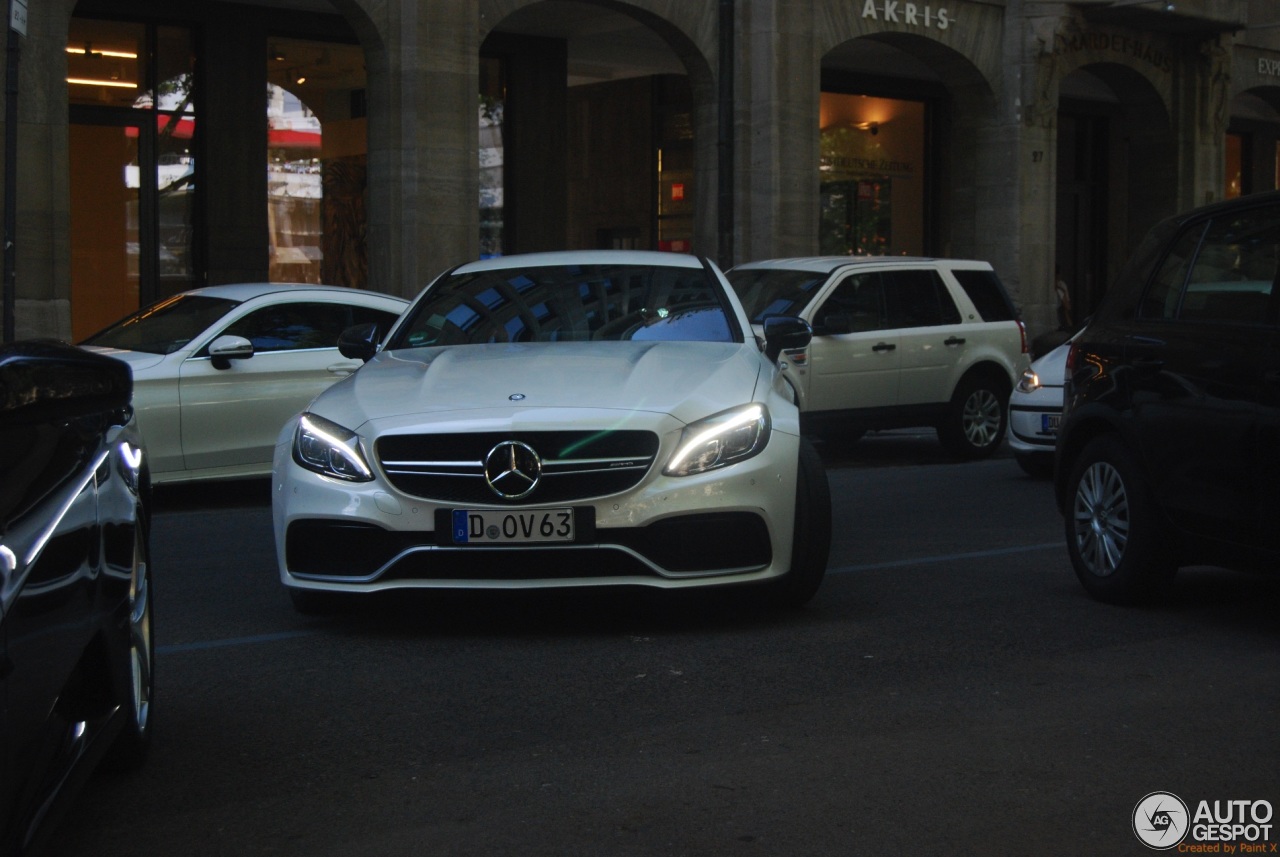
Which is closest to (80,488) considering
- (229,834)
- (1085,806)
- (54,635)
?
(54,635)

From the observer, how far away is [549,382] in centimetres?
662

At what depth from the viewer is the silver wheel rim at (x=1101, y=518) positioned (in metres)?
7.24

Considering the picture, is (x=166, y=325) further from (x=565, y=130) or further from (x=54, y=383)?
(x=565, y=130)

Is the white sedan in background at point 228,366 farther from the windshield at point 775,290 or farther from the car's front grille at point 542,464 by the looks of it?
the car's front grille at point 542,464

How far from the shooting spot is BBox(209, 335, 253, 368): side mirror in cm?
1111

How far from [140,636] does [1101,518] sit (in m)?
4.35

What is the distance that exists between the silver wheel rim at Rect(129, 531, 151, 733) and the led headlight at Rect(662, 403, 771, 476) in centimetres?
218

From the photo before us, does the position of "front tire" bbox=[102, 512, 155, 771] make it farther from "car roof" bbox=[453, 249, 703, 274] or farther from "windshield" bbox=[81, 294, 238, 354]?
"windshield" bbox=[81, 294, 238, 354]

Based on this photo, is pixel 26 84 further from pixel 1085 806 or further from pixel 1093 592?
pixel 1085 806

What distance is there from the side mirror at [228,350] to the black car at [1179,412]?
18.2 feet

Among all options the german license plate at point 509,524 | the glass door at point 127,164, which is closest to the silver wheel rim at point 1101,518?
the german license plate at point 509,524

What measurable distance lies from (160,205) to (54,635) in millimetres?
18642

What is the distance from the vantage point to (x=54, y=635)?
3.22 metres

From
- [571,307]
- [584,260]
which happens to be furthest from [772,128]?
[571,307]
